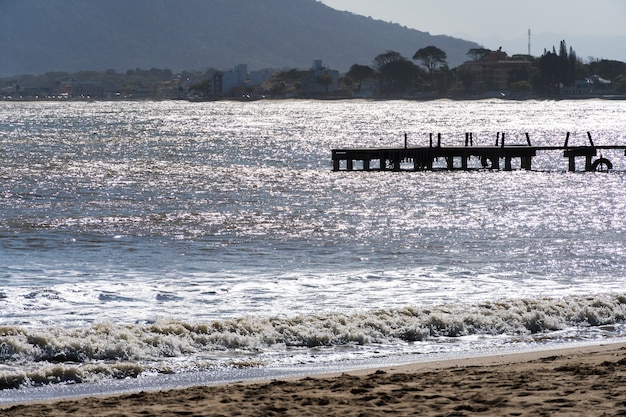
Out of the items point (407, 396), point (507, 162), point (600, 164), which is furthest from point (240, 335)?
point (600, 164)

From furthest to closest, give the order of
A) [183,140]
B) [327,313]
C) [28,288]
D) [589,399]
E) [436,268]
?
1. [183,140]
2. [436,268]
3. [28,288]
4. [327,313]
5. [589,399]

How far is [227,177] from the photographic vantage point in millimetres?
56844

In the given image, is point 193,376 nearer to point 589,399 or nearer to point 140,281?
point 589,399

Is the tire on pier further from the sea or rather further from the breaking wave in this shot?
the breaking wave

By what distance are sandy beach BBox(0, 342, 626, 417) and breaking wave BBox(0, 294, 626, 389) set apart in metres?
1.77

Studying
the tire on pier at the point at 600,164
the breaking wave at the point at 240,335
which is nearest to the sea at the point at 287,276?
the breaking wave at the point at 240,335

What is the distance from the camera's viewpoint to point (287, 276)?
73.8 ft

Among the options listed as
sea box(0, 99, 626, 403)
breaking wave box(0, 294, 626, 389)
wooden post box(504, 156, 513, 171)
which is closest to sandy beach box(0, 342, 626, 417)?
sea box(0, 99, 626, 403)

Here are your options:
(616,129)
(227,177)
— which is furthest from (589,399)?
(616,129)

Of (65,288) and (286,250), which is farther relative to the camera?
(286,250)

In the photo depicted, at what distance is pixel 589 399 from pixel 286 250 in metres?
17.2

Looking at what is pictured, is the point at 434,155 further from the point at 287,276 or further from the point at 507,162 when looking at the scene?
the point at 287,276

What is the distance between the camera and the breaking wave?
45.7 feet

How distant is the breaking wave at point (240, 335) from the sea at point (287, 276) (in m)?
0.03
